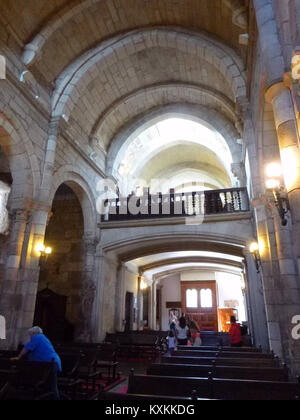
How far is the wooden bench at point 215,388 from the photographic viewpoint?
3.42m

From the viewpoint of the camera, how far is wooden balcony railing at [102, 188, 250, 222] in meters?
10.9

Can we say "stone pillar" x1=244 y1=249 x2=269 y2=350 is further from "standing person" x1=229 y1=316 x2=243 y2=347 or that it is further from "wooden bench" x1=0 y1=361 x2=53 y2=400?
"wooden bench" x1=0 y1=361 x2=53 y2=400

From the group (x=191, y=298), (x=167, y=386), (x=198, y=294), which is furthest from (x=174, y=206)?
(x=191, y=298)

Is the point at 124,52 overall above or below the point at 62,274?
above

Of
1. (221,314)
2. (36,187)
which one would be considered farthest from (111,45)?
(221,314)

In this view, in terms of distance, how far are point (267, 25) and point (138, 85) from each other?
884 centimetres

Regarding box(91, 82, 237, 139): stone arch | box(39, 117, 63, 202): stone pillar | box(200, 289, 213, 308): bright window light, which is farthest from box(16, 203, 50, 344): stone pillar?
box(200, 289, 213, 308): bright window light

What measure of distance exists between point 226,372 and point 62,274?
9.93 metres

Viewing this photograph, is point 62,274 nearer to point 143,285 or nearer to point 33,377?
point 143,285

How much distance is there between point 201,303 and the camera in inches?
827

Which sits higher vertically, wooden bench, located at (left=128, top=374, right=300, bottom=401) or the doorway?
the doorway

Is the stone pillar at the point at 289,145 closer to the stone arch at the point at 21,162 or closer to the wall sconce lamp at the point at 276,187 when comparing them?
the wall sconce lamp at the point at 276,187

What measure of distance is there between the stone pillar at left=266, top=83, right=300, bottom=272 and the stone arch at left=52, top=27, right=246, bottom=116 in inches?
226

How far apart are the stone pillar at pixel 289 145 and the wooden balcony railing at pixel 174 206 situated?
6033mm
